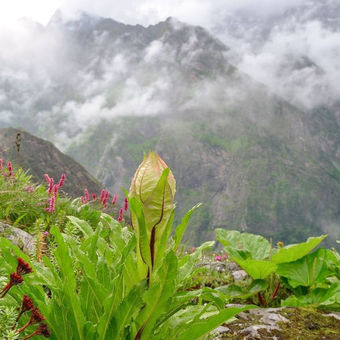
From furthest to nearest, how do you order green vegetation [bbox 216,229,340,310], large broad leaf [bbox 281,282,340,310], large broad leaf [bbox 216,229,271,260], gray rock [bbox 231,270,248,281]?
1. gray rock [bbox 231,270,248,281]
2. large broad leaf [bbox 216,229,271,260]
3. green vegetation [bbox 216,229,340,310]
4. large broad leaf [bbox 281,282,340,310]

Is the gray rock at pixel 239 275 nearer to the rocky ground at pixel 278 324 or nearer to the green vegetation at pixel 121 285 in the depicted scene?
the rocky ground at pixel 278 324

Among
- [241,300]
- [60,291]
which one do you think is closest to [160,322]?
[60,291]

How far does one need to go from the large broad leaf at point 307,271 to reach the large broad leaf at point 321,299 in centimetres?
24

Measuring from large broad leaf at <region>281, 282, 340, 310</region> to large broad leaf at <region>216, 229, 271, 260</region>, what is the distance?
0.91m

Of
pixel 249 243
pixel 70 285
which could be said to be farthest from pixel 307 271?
pixel 70 285

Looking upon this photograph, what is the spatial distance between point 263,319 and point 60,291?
2.44 metres

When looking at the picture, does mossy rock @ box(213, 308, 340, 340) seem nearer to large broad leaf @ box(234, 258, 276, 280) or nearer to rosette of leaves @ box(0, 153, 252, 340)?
large broad leaf @ box(234, 258, 276, 280)

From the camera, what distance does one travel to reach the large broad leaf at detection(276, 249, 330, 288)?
4.79m

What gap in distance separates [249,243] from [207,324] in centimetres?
370

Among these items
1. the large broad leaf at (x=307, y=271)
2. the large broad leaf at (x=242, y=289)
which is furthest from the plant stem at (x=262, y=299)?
the large broad leaf at (x=307, y=271)

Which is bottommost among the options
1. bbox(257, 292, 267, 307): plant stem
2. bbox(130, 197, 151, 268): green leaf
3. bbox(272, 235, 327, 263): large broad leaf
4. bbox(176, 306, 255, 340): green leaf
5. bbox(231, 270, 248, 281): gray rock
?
bbox(231, 270, 248, 281): gray rock

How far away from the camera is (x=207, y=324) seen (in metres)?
2.04

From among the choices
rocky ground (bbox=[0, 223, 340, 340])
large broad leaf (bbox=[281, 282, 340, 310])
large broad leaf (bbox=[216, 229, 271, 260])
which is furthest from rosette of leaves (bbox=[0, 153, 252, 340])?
large broad leaf (bbox=[216, 229, 271, 260])

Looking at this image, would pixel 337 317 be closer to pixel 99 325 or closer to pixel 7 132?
pixel 99 325
